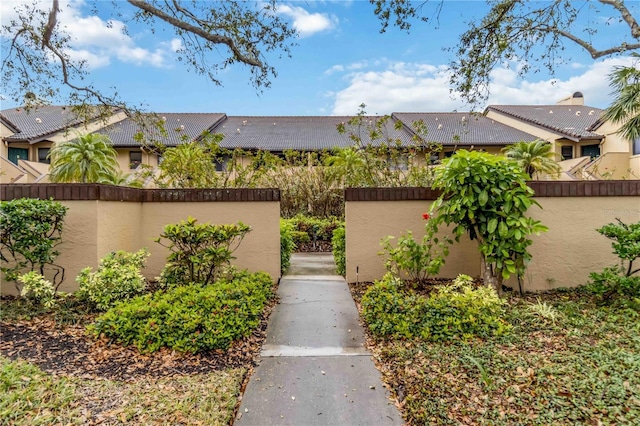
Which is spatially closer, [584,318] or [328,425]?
[328,425]

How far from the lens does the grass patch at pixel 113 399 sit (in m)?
2.48

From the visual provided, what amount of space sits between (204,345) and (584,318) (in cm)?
469

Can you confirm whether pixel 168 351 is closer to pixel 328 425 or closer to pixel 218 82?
pixel 328 425

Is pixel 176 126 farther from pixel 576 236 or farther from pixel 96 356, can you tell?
pixel 576 236

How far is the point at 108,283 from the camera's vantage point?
4523 millimetres

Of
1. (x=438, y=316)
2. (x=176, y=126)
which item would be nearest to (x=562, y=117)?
(x=438, y=316)

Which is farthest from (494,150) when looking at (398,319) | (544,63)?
(398,319)

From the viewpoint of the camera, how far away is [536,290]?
214 inches

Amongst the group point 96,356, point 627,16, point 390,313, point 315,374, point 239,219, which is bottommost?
point 315,374

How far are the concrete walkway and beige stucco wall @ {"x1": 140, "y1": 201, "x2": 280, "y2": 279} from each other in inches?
44.8

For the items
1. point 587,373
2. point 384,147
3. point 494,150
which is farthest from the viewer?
point 494,150

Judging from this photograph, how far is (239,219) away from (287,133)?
1762 centimetres

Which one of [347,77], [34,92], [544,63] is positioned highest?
[347,77]

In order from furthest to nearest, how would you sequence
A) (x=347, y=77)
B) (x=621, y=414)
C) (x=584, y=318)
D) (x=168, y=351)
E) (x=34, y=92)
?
(x=347, y=77) < (x=34, y=92) < (x=584, y=318) < (x=168, y=351) < (x=621, y=414)
